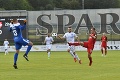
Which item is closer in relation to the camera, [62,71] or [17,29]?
[62,71]

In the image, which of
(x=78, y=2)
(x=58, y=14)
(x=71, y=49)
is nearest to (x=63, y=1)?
(x=78, y=2)

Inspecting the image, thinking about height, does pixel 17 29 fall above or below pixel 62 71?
above

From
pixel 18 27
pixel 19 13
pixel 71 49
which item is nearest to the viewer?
pixel 18 27

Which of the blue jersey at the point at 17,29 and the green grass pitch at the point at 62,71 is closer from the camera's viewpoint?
the green grass pitch at the point at 62,71

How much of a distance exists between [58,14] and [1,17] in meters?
8.87

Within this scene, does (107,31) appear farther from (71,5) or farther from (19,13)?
(71,5)

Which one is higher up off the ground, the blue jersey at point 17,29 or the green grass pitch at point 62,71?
the blue jersey at point 17,29

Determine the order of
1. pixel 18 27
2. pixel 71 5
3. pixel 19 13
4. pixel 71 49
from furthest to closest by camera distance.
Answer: pixel 71 5, pixel 19 13, pixel 71 49, pixel 18 27

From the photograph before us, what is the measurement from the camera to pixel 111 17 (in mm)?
63938

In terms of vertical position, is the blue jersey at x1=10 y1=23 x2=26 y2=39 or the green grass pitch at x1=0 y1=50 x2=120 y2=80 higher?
the blue jersey at x1=10 y1=23 x2=26 y2=39

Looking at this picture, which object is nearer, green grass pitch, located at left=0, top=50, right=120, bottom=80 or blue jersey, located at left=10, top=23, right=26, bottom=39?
green grass pitch, located at left=0, top=50, right=120, bottom=80

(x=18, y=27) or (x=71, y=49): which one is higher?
(x=18, y=27)

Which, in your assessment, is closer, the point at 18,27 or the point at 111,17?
the point at 18,27

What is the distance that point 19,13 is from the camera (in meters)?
61.4
